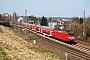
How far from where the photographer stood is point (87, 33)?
49188 mm

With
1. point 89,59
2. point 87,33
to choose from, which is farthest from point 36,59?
point 87,33

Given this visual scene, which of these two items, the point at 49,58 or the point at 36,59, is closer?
the point at 36,59

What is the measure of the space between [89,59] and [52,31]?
2293cm

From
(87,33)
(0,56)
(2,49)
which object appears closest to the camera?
(0,56)

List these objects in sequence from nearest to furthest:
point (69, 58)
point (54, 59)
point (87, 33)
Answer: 1. point (54, 59)
2. point (69, 58)
3. point (87, 33)

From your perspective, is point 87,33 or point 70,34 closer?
point 70,34

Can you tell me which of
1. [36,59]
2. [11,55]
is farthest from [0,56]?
[36,59]

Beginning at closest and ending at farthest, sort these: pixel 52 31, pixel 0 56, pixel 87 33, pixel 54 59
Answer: pixel 0 56 → pixel 54 59 → pixel 52 31 → pixel 87 33

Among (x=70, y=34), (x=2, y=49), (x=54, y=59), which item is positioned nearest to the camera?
(x=2, y=49)

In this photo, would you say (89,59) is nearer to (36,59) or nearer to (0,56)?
(36,59)

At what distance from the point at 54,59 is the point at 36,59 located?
437 centimetres

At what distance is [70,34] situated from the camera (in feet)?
119

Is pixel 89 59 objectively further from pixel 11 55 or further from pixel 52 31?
pixel 52 31

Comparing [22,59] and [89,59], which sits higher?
[22,59]
